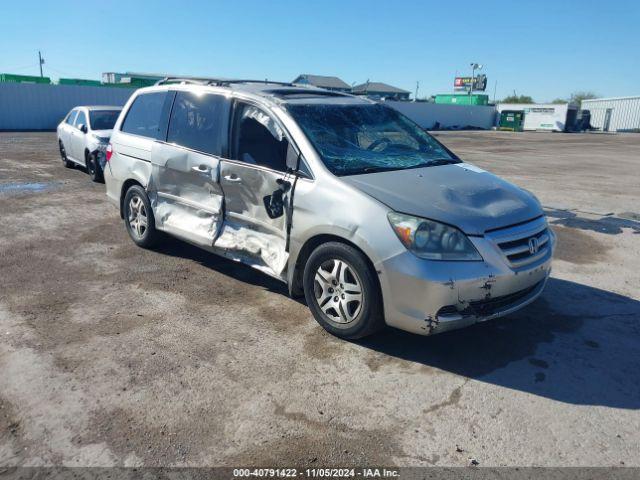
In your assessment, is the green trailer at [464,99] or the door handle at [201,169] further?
the green trailer at [464,99]

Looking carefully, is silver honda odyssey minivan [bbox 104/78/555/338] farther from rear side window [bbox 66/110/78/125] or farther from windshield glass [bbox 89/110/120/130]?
rear side window [bbox 66/110/78/125]

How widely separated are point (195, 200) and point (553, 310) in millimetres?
3572

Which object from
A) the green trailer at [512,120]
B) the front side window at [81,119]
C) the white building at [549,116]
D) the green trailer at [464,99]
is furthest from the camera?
the green trailer at [464,99]

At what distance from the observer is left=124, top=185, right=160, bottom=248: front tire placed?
6043mm

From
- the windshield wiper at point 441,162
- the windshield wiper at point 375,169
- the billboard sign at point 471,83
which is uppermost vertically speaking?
the billboard sign at point 471,83

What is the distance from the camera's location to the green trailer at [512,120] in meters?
58.8

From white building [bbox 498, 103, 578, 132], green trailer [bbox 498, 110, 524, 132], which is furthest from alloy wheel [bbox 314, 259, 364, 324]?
white building [bbox 498, 103, 578, 132]

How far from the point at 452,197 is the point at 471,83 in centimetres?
9277

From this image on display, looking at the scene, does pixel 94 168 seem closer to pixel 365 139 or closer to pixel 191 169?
pixel 191 169

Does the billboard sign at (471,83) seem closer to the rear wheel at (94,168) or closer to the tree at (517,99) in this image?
the tree at (517,99)

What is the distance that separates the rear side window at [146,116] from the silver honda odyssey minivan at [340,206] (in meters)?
0.03

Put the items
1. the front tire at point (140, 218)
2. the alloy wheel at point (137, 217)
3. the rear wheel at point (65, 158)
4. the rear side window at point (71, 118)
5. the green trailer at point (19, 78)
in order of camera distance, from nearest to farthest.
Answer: the front tire at point (140, 218)
the alloy wheel at point (137, 217)
the rear side window at point (71, 118)
the rear wheel at point (65, 158)
the green trailer at point (19, 78)

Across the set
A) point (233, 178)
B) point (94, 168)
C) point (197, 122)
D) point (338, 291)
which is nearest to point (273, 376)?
point (338, 291)

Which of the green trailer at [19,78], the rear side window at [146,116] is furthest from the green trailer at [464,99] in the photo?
the rear side window at [146,116]
